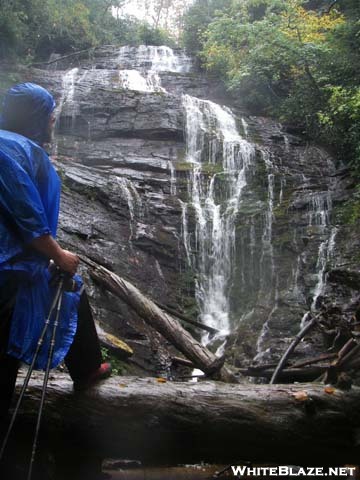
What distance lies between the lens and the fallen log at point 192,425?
2754mm

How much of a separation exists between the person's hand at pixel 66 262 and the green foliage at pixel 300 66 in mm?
12022

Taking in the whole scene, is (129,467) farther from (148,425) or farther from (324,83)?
(324,83)

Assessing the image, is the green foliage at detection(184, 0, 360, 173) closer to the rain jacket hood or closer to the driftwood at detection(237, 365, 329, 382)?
the driftwood at detection(237, 365, 329, 382)

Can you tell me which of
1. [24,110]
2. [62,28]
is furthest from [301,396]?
[62,28]

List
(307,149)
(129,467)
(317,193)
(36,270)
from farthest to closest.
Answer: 1. (307,149)
2. (317,193)
3. (129,467)
4. (36,270)

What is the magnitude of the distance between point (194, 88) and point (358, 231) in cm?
1243

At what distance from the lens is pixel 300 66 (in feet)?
54.7

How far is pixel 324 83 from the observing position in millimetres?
16266

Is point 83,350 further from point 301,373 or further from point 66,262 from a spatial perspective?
point 301,373

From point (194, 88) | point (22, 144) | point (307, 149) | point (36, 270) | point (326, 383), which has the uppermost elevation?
point (194, 88)

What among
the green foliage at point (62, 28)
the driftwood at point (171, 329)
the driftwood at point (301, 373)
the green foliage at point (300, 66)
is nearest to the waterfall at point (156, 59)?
the green foliage at point (62, 28)

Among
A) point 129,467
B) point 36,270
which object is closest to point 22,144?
point 36,270

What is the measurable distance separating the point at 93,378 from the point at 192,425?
0.69 metres

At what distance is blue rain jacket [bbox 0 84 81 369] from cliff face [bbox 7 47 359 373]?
5003 millimetres
